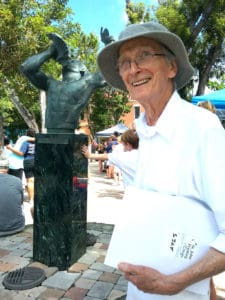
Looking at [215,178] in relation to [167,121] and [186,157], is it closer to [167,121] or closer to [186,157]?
[186,157]

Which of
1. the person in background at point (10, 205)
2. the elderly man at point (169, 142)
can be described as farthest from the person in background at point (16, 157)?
the elderly man at point (169, 142)

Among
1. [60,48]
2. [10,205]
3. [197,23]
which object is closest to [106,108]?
[197,23]

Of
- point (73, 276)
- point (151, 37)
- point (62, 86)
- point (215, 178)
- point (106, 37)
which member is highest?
point (106, 37)

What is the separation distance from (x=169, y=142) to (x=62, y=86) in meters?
3.30

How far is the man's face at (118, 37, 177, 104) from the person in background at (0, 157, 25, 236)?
3.85 m

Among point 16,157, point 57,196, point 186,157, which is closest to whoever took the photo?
point 186,157

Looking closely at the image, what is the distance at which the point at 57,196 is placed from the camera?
13.9 ft

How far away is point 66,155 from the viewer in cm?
419

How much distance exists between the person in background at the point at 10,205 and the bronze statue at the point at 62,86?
1155mm

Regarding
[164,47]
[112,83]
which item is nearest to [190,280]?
[164,47]

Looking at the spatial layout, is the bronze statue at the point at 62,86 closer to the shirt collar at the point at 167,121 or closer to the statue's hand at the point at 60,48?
the statue's hand at the point at 60,48

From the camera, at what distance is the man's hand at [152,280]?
1269mm

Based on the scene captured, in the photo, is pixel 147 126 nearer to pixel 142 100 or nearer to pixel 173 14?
pixel 142 100

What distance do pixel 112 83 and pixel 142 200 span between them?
799mm
